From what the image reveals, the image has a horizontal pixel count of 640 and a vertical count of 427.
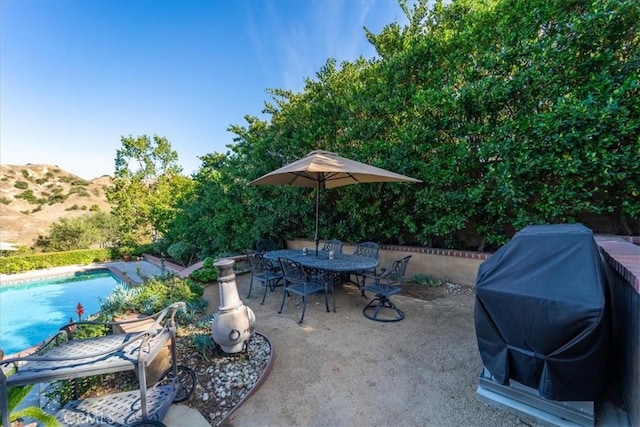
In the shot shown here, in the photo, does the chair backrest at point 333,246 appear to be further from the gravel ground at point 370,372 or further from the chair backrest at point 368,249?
the gravel ground at point 370,372

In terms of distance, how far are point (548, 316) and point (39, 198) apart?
1874 inches

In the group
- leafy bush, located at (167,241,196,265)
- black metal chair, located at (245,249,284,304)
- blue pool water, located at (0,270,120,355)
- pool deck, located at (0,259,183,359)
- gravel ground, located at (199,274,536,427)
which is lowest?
blue pool water, located at (0,270,120,355)

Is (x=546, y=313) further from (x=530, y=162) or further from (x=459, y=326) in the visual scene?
(x=530, y=162)

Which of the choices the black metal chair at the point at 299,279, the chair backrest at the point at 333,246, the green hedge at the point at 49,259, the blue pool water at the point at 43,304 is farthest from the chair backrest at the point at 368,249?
the green hedge at the point at 49,259

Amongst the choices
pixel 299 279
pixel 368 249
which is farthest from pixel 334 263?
pixel 368 249

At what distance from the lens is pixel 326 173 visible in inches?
224

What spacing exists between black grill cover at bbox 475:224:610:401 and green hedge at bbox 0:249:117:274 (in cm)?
2066

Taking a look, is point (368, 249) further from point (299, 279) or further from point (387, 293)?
point (299, 279)

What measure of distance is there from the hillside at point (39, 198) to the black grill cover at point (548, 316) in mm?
32280

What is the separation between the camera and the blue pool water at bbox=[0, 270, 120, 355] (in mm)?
7468

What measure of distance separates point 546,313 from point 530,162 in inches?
145

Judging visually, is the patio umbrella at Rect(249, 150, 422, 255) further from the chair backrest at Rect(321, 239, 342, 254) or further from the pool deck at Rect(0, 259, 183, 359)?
the pool deck at Rect(0, 259, 183, 359)

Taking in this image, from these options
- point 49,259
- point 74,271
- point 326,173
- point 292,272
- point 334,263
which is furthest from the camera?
point 49,259

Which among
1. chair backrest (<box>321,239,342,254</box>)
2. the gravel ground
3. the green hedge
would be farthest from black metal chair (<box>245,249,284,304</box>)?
the green hedge
